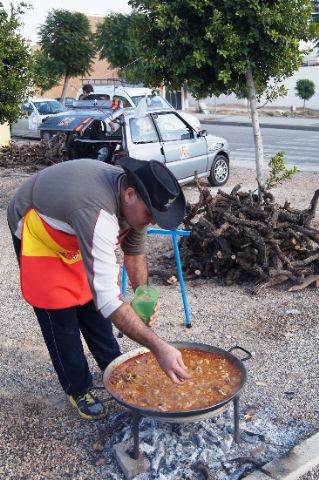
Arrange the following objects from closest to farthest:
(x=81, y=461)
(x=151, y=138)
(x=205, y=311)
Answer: (x=81, y=461), (x=205, y=311), (x=151, y=138)

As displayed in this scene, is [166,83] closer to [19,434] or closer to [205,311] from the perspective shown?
[205,311]

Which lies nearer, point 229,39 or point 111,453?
point 111,453

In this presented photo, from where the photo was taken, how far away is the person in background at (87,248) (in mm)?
2650

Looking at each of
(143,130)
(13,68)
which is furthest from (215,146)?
(13,68)

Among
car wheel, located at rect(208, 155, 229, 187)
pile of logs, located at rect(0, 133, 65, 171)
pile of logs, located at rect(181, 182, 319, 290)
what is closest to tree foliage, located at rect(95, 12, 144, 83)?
pile of logs, located at rect(0, 133, 65, 171)

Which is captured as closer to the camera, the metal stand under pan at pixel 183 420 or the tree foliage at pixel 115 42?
the metal stand under pan at pixel 183 420

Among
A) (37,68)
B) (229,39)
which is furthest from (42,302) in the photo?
(37,68)

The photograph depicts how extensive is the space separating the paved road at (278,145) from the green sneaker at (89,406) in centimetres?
1081

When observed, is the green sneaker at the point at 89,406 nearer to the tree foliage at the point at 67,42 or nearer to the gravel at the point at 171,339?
the gravel at the point at 171,339

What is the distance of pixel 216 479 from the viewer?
2.99 m

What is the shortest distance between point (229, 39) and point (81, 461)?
4667mm

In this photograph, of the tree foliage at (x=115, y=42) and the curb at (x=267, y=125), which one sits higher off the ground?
the tree foliage at (x=115, y=42)

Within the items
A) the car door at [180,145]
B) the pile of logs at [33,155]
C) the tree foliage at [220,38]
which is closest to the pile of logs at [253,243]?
the tree foliage at [220,38]

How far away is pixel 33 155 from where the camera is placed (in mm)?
13180
